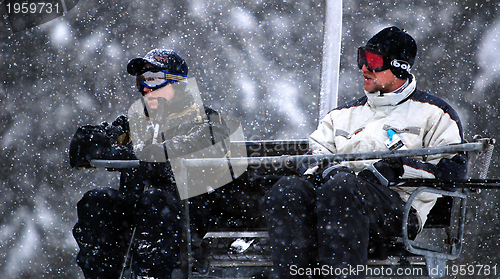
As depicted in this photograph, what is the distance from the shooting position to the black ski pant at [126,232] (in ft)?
8.10

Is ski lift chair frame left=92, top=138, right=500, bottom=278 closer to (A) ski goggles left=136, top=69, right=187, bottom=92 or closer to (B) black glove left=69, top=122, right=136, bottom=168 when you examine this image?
(B) black glove left=69, top=122, right=136, bottom=168

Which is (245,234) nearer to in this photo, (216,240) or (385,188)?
(216,240)

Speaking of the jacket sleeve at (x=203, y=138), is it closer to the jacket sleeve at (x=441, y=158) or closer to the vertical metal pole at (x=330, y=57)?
the jacket sleeve at (x=441, y=158)

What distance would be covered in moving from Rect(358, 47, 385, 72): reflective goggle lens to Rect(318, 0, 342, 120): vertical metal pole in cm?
97

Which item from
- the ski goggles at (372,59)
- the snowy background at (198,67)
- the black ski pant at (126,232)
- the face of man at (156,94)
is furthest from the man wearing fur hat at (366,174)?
the snowy background at (198,67)

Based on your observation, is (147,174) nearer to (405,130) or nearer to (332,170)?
(332,170)

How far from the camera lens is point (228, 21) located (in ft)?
33.8

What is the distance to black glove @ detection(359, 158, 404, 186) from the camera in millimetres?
2561

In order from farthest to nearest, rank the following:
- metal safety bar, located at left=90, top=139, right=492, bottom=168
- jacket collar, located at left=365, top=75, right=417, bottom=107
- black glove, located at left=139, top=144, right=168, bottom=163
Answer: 1. jacket collar, located at left=365, top=75, right=417, bottom=107
2. black glove, located at left=139, top=144, right=168, bottom=163
3. metal safety bar, located at left=90, top=139, right=492, bottom=168

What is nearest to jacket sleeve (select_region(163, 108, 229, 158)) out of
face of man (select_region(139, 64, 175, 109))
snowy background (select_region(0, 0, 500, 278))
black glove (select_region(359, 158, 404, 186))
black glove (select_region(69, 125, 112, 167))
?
face of man (select_region(139, 64, 175, 109))

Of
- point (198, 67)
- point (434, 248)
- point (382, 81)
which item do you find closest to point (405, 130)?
point (382, 81)

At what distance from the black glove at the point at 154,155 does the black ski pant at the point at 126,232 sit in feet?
0.48

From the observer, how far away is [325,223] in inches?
88.9

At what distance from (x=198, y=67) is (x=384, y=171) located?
822 centimetres
